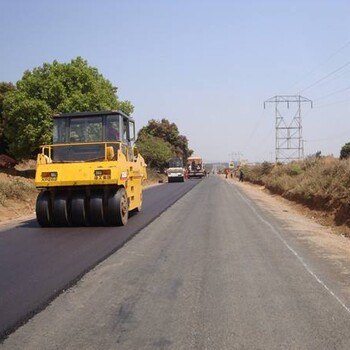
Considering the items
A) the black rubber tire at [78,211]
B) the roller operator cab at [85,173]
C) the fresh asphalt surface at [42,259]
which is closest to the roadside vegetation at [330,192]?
the fresh asphalt surface at [42,259]

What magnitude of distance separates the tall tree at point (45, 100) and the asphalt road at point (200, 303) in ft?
93.6

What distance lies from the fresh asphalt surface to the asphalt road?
263 mm

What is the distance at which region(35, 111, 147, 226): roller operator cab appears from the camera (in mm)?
12922

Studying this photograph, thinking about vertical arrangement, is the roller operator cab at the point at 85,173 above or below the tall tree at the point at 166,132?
below

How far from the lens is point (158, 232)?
40.7 feet

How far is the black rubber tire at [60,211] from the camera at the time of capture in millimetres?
13047

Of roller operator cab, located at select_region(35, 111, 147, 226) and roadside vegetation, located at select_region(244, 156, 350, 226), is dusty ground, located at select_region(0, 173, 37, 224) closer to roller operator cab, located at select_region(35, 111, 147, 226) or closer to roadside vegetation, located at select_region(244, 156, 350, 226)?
roller operator cab, located at select_region(35, 111, 147, 226)

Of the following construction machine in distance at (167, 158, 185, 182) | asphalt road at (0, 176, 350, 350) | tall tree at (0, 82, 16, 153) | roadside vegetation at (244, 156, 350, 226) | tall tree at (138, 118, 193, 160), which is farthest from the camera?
tall tree at (138, 118, 193, 160)

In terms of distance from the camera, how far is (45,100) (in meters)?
37.9

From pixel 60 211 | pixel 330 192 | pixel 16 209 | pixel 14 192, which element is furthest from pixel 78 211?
pixel 330 192

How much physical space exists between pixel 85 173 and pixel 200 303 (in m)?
7.44

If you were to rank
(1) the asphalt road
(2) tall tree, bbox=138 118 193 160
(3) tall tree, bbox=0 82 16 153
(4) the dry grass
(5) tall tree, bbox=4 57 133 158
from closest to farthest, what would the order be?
1. (1) the asphalt road
2. (4) the dry grass
3. (5) tall tree, bbox=4 57 133 158
4. (3) tall tree, bbox=0 82 16 153
5. (2) tall tree, bbox=138 118 193 160

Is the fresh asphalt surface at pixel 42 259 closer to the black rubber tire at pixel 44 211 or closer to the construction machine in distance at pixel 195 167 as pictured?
the black rubber tire at pixel 44 211

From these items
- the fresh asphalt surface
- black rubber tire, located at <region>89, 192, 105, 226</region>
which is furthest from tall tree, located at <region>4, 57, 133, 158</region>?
black rubber tire, located at <region>89, 192, 105, 226</region>
